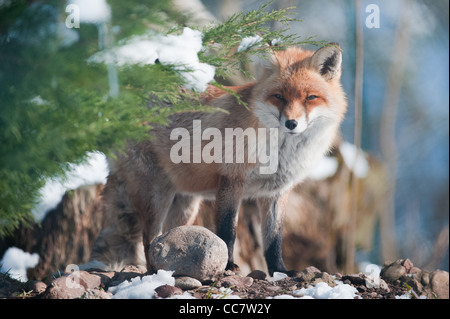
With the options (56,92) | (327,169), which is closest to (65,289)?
(56,92)

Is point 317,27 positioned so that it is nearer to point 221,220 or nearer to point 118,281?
point 221,220

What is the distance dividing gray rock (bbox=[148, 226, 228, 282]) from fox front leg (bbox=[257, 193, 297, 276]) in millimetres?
662

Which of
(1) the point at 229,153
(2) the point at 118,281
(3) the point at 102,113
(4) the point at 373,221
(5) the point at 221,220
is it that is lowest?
(4) the point at 373,221

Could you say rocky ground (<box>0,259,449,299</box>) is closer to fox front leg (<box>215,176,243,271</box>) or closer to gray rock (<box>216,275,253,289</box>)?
gray rock (<box>216,275,253,289</box>)

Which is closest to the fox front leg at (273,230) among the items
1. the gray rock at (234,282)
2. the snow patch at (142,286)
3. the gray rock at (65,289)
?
the gray rock at (234,282)

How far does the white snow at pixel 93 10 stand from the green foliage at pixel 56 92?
0.03m

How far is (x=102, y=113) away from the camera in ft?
5.12

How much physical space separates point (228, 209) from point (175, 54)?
3.26 feet

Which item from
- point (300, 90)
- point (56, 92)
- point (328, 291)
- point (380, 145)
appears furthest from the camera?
point (380, 145)

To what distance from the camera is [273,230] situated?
2.73 metres

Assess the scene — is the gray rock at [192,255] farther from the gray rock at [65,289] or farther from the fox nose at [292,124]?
the fox nose at [292,124]

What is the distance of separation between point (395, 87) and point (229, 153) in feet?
9.20

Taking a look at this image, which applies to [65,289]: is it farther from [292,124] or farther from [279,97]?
[279,97]
